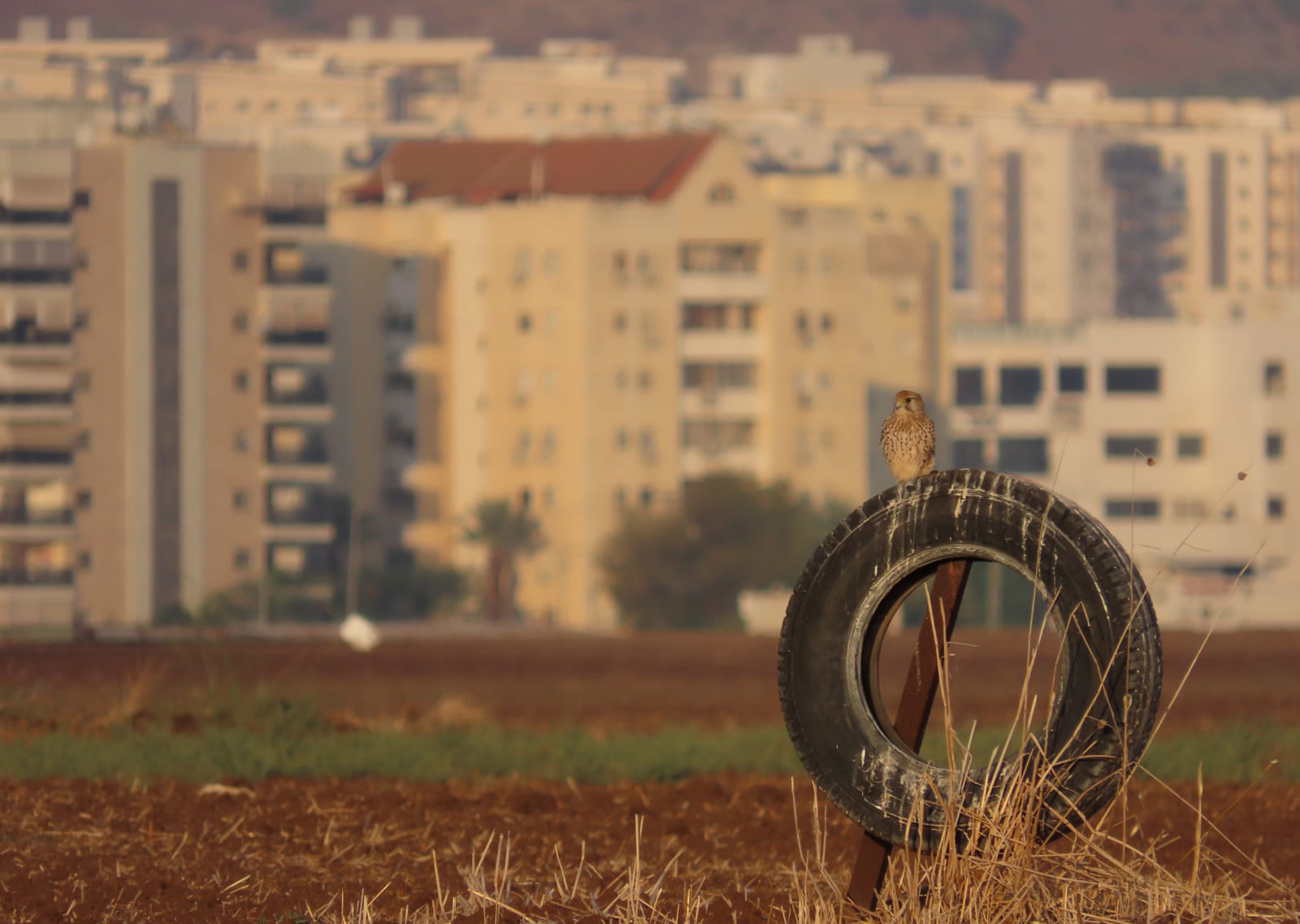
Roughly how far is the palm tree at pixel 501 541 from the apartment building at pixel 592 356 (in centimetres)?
135

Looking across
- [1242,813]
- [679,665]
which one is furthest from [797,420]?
[1242,813]

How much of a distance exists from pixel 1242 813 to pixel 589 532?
342 feet

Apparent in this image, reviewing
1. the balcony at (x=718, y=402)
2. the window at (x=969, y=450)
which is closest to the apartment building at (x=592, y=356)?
the balcony at (x=718, y=402)

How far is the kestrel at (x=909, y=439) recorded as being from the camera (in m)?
11.0

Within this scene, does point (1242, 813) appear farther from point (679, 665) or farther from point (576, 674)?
point (679, 665)

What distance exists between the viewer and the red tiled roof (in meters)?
134

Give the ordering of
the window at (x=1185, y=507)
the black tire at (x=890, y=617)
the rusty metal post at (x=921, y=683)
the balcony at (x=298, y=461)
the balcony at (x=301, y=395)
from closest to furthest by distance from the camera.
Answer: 1. the black tire at (x=890, y=617)
2. the rusty metal post at (x=921, y=683)
3. the balcony at (x=298, y=461)
4. the balcony at (x=301, y=395)
5. the window at (x=1185, y=507)

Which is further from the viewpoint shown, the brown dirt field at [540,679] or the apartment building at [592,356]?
the apartment building at [592,356]

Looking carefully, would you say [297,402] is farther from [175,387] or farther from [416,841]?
[416,841]

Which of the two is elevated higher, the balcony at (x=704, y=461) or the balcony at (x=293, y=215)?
the balcony at (x=293, y=215)

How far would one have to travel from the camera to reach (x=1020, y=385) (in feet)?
479

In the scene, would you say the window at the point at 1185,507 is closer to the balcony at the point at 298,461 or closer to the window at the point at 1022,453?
the window at the point at 1022,453

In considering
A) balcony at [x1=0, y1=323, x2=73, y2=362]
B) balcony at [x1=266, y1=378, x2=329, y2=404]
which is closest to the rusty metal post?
balcony at [x1=0, y1=323, x2=73, y2=362]

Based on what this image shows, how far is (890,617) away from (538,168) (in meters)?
129
